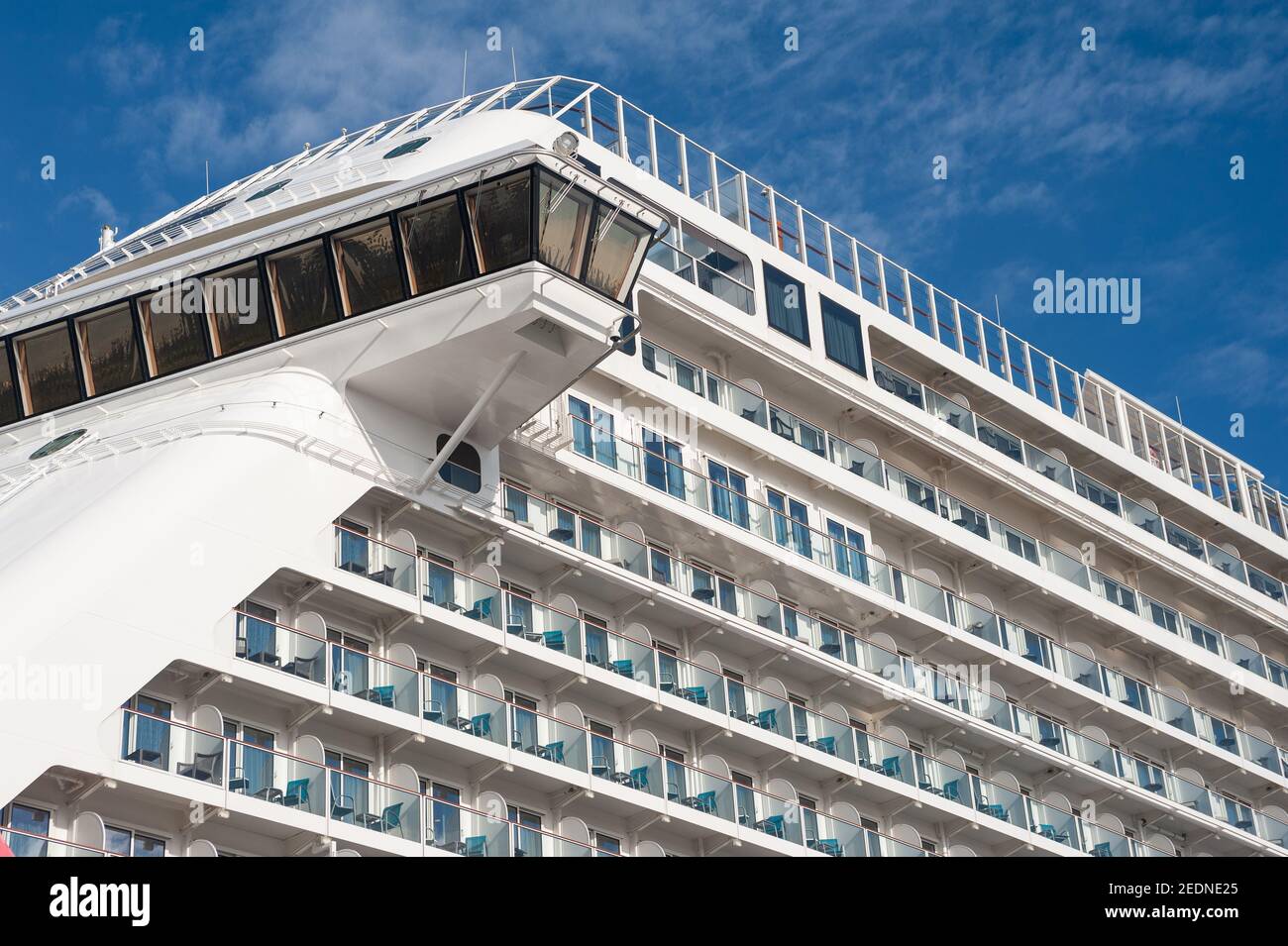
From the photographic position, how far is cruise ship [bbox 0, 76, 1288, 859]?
20.7 metres

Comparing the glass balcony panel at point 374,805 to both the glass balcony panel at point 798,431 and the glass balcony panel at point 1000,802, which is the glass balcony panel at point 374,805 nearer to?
the glass balcony panel at point 798,431

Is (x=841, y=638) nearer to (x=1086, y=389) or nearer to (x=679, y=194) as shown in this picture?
(x=679, y=194)

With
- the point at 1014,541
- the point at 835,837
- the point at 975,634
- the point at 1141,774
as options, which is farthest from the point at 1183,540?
the point at 835,837

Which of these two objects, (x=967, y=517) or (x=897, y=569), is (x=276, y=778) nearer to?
(x=897, y=569)

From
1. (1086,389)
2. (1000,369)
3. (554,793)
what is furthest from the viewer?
(1086,389)

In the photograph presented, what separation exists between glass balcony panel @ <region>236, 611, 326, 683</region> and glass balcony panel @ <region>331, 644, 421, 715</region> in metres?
0.20

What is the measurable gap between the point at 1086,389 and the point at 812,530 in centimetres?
1222

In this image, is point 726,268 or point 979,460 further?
point 979,460

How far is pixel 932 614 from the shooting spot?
30.1 m

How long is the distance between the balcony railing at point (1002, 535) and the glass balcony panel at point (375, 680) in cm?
656

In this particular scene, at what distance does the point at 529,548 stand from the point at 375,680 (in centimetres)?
319

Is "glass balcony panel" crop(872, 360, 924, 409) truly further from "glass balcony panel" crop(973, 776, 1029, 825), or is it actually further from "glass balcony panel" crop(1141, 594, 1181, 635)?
"glass balcony panel" crop(1141, 594, 1181, 635)
